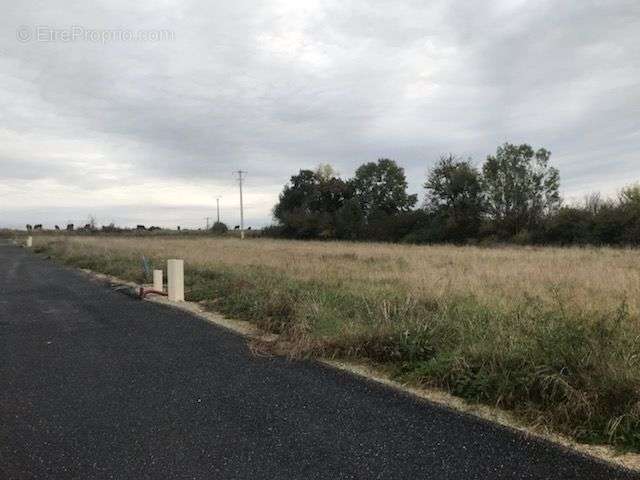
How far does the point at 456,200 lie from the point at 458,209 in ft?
4.39

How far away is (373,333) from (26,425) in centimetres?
426

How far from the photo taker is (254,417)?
5.31 metres

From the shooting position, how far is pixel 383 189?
76.6 meters

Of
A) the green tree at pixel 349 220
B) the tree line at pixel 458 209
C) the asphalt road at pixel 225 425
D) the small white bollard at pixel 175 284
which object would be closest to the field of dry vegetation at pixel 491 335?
the asphalt road at pixel 225 425

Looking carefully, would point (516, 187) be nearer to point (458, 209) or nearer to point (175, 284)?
point (458, 209)

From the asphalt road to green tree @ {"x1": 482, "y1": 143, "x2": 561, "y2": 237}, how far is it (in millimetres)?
48289

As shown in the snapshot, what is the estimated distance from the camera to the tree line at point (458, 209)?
43.3m

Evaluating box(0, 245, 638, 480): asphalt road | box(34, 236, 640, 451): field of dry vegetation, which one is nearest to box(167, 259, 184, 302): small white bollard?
box(34, 236, 640, 451): field of dry vegetation

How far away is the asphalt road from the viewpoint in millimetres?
4188

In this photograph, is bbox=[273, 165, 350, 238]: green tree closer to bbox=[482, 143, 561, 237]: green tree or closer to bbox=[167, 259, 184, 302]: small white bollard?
bbox=[482, 143, 561, 237]: green tree

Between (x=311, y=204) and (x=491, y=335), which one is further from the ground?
(x=311, y=204)

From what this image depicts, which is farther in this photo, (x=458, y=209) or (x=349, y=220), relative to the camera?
(x=349, y=220)

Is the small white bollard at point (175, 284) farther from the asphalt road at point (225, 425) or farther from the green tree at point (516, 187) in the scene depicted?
the green tree at point (516, 187)

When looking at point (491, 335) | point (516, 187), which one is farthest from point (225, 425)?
point (516, 187)
